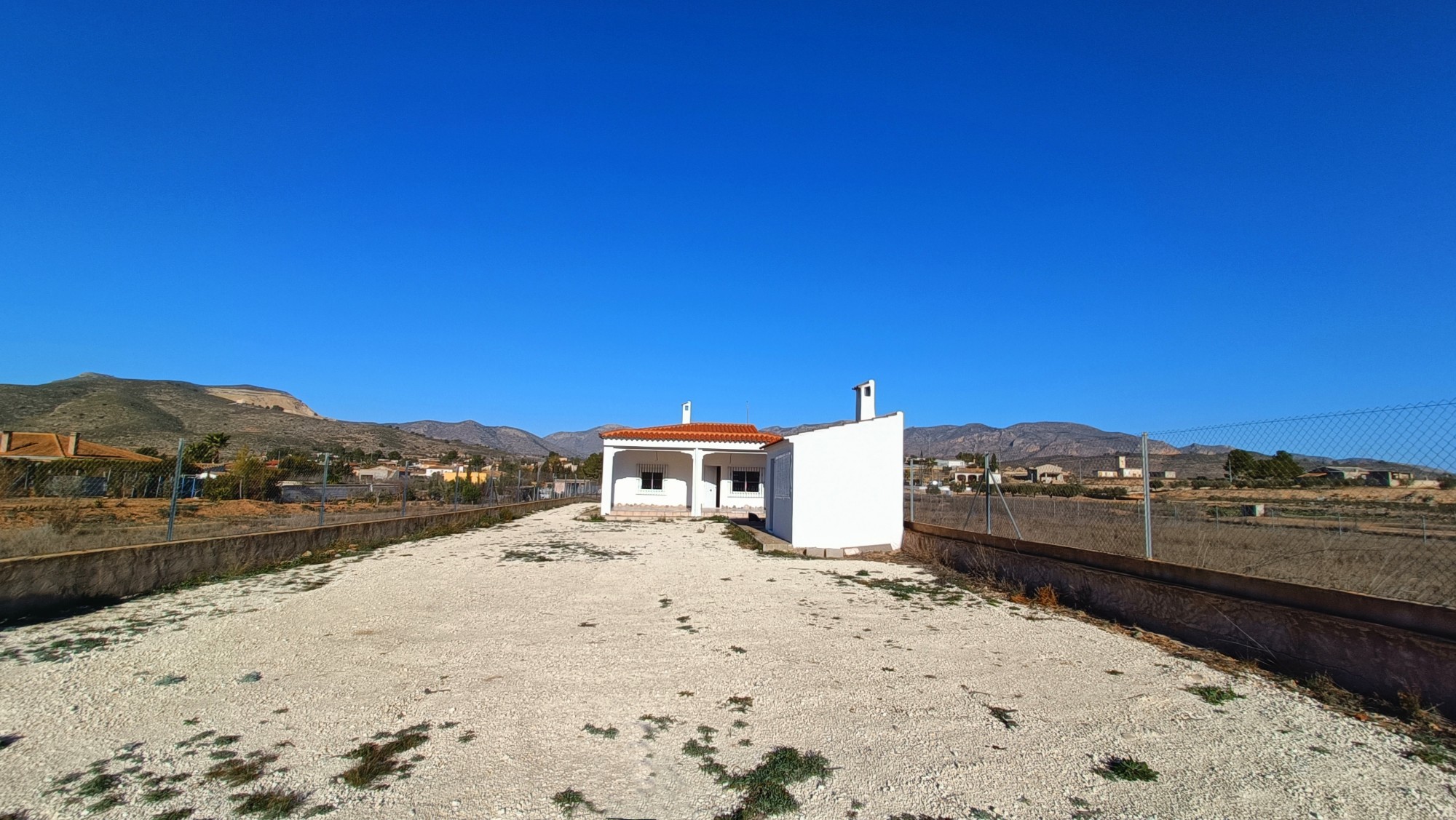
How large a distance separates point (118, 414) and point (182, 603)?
56065 mm

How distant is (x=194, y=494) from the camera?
94.5 feet

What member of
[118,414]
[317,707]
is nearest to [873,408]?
[317,707]

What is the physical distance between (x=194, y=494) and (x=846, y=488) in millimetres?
28992

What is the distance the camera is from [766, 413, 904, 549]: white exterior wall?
14.1 m

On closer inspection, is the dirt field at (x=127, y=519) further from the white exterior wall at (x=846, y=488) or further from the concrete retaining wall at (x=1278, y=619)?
the concrete retaining wall at (x=1278, y=619)

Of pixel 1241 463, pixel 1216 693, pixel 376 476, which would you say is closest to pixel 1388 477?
pixel 1241 463

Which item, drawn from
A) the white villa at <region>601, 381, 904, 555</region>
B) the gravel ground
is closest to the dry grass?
the gravel ground

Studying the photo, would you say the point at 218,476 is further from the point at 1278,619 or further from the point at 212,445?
the point at 1278,619

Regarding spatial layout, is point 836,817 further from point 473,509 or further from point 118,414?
point 118,414

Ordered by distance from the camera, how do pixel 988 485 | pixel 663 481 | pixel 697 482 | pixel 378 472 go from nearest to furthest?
1. pixel 988 485
2. pixel 697 482
3. pixel 663 481
4. pixel 378 472

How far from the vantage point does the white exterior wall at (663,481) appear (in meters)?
27.0

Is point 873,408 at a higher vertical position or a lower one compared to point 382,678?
higher

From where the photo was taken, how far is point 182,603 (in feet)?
23.5

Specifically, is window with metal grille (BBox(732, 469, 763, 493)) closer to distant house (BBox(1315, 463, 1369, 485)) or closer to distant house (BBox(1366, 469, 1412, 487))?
distant house (BBox(1315, 463, 1369, 485))
